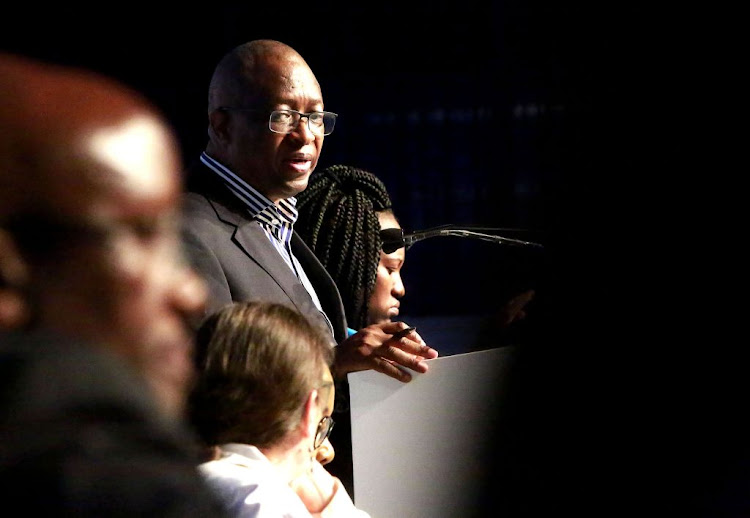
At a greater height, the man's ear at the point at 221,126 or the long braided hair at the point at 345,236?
the man's ear at the point at 221,126

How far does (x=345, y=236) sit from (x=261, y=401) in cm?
93

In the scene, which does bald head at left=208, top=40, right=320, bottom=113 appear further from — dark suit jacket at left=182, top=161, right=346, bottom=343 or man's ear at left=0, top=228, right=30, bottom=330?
man's ear at left=0, top=228, right=30, bottom=330

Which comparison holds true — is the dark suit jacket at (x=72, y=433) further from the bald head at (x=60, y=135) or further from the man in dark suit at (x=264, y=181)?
the man in dark suit at (x=264, y=181)

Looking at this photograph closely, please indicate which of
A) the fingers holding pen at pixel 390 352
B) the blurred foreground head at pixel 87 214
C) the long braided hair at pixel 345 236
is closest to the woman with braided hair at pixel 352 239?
the long braided hair at pixel 345 236

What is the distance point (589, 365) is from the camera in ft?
4.48

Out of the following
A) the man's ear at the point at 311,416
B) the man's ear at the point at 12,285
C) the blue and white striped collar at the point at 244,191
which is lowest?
the man's ear at the point at 311,416

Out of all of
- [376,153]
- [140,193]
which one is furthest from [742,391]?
[376,153]

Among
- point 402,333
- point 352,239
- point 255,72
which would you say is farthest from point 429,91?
point 402,333

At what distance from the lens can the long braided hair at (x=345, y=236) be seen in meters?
1.88

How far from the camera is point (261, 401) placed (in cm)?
97

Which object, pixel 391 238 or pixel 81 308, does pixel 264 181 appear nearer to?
pixel 391 238

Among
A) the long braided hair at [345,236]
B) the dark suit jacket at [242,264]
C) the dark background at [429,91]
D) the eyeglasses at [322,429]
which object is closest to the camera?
the eyeglasses at [322,429]

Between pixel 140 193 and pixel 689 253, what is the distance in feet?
5.83

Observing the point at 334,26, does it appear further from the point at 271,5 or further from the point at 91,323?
Result: the point at 91,323
